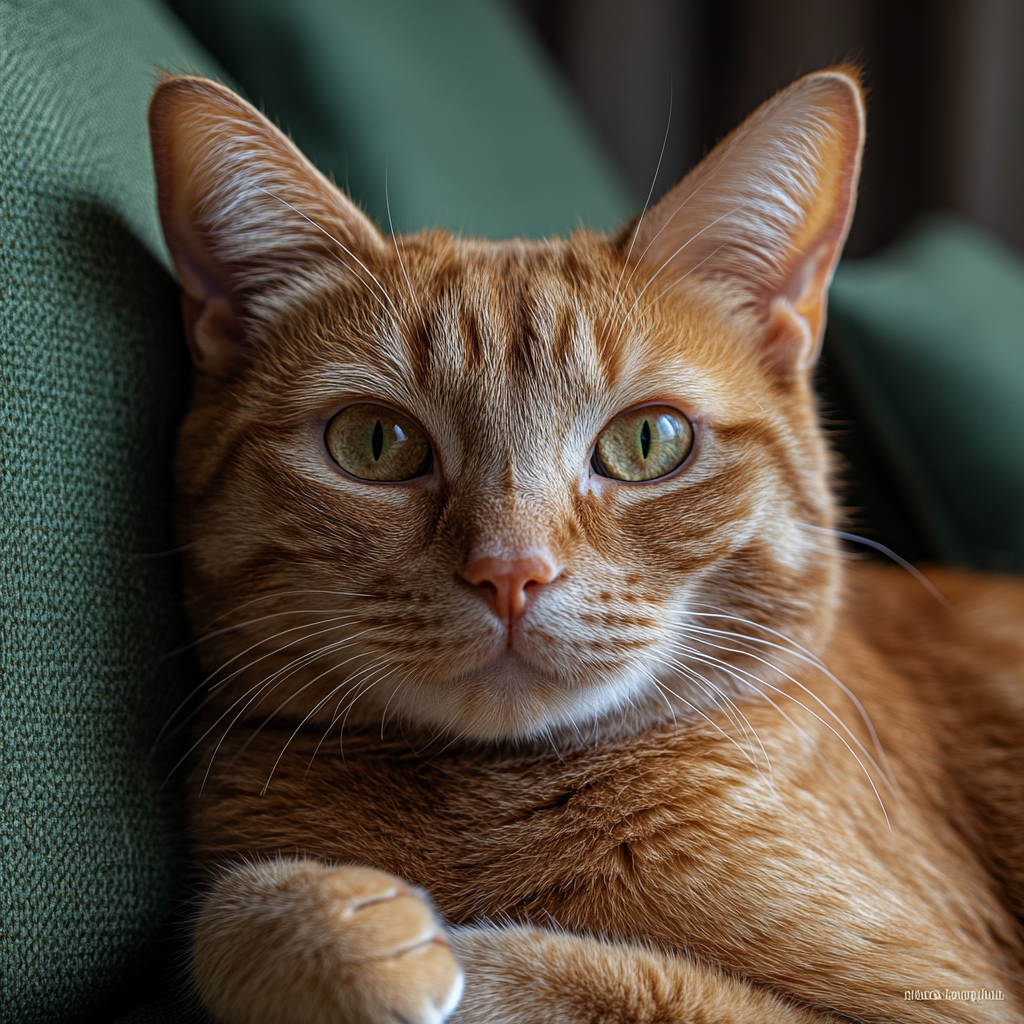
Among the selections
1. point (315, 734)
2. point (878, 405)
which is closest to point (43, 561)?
point (315, 734)

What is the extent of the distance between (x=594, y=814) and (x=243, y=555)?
53cm

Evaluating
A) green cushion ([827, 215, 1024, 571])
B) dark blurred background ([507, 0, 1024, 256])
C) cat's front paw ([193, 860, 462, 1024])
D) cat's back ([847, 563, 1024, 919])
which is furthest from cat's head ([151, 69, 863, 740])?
dark blurred background ([507, 0, 1024, 256])

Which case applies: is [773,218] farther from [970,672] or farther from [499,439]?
[970,672]

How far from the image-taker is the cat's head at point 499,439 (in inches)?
40.1

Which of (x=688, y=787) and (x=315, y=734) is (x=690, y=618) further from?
(x=315, y=734)

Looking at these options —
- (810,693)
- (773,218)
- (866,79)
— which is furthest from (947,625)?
(866,79)

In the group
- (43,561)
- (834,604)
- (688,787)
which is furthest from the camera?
(834,604)

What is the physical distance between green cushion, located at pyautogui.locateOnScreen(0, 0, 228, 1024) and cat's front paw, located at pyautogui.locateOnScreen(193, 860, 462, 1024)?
0.45 feet

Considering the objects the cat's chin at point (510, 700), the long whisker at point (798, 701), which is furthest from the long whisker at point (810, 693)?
the cat's chin at point (510, 700)

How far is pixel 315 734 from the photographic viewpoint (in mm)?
1172

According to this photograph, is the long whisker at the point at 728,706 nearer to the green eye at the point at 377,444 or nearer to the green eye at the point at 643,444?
the green eye at the point at 643,444

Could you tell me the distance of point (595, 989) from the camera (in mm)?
924

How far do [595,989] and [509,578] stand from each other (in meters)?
0.42

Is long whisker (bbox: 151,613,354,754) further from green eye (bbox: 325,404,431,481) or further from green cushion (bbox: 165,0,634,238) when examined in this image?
green cushion (bbox: 165,0,634,238)
